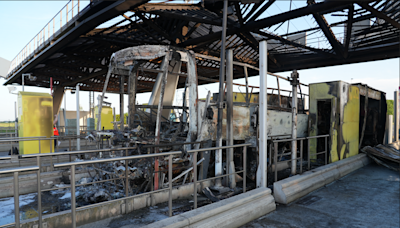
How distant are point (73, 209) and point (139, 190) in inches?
103

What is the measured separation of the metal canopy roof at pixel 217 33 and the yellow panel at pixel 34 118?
4.52 m

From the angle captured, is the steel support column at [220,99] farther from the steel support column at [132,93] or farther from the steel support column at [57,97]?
the steel support column at [57,97]

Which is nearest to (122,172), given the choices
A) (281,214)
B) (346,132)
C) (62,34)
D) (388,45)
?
(281,214)

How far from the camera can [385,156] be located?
912 cm

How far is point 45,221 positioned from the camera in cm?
385

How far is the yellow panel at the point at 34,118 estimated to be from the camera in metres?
10.9

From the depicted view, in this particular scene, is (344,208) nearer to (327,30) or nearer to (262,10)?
(262,10)

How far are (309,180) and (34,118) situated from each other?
11200 millimetres

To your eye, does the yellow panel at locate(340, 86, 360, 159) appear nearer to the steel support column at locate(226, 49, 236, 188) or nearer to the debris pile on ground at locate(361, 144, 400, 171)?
the debris pile on ground at locate(361, 144, 400, 171)

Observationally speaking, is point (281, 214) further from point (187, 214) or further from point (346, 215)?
point (187, 214)

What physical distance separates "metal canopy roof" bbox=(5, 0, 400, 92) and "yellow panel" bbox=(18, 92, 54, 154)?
4.52 m

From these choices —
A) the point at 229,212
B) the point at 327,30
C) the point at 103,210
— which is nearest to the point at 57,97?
the point at 327,30

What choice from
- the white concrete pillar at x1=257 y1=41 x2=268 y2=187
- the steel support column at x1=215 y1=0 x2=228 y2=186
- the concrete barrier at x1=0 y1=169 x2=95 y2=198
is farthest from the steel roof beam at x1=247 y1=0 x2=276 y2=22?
the concrete barrier at x1=0 y1=169 x2=95 y2=198

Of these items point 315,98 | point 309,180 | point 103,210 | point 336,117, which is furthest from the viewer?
point 315,98
